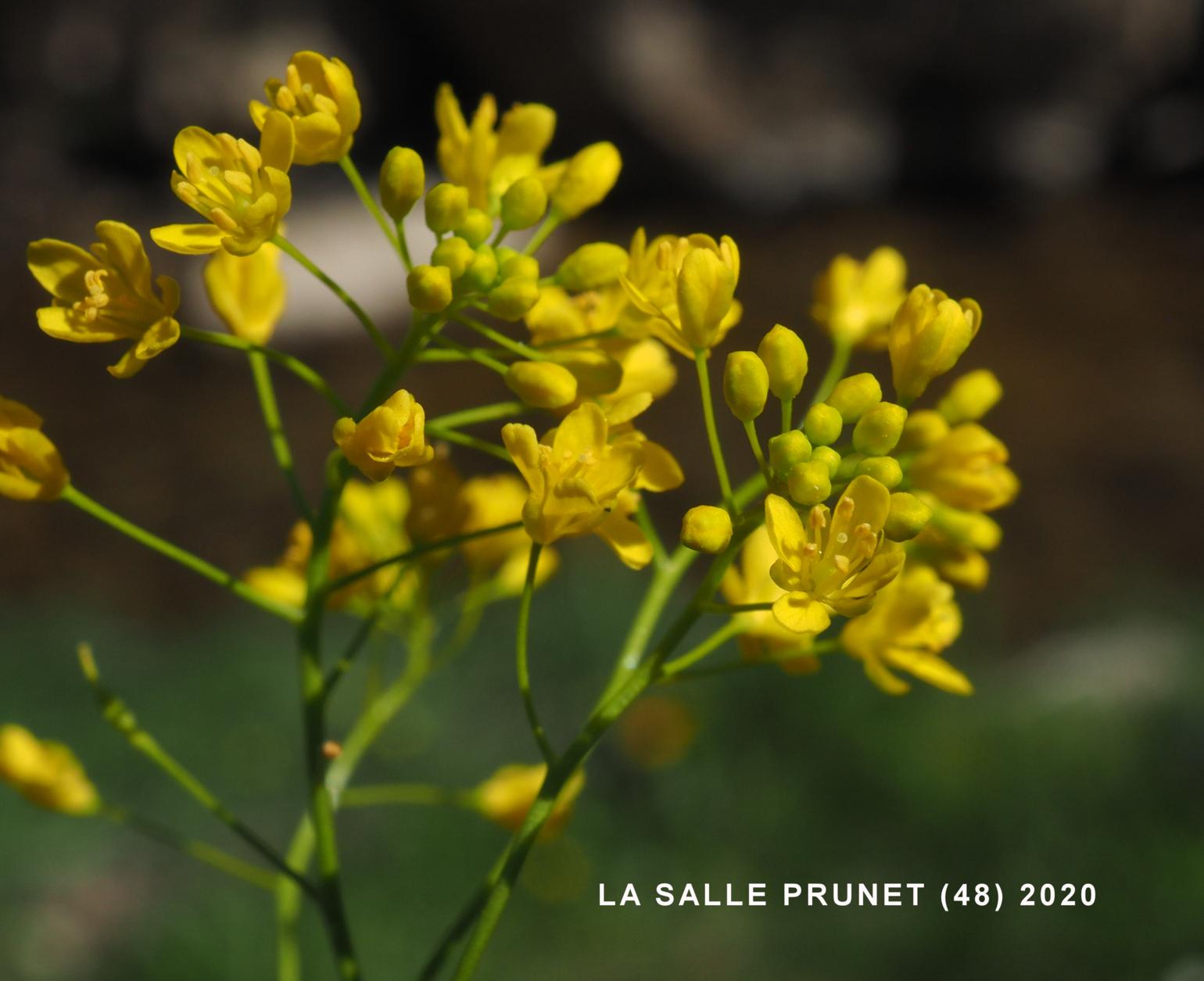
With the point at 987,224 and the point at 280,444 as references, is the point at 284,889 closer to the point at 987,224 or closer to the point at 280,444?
the point at 280,444

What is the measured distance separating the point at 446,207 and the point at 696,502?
4.52 metres

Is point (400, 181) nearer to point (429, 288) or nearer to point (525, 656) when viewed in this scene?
point (429, 288)

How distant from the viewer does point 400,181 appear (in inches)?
34.5

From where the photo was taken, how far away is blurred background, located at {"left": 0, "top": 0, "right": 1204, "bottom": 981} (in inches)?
120

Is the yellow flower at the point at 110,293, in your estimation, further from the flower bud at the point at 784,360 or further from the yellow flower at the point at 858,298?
the yellow flower at the point at 858,298

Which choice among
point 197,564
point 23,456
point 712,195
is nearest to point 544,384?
point 197,564

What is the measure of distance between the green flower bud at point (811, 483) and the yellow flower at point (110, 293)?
1.45 ft

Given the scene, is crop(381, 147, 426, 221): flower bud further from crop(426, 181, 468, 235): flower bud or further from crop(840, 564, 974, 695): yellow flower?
crop(840, 564, 974, 695): yellow flower

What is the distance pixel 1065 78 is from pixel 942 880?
547 centimetres

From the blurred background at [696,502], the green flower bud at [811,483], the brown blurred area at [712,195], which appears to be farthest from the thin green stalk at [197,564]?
the brown blurred area at [712,195]

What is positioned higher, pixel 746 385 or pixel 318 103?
pixel 318 103

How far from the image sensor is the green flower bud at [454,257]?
2.78ft

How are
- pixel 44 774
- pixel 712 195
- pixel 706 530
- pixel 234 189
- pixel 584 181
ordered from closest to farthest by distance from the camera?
pixel 706 530
pixel 234 189
pixel 584 181
pixel 44 774
pixel 712 195

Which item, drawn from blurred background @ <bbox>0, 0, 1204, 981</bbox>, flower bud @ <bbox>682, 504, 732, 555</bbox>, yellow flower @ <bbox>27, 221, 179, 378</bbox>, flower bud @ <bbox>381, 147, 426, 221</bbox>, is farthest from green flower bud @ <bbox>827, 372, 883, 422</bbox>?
blurred background @ <bbox>0, 0, 1204, 981</bbox>
